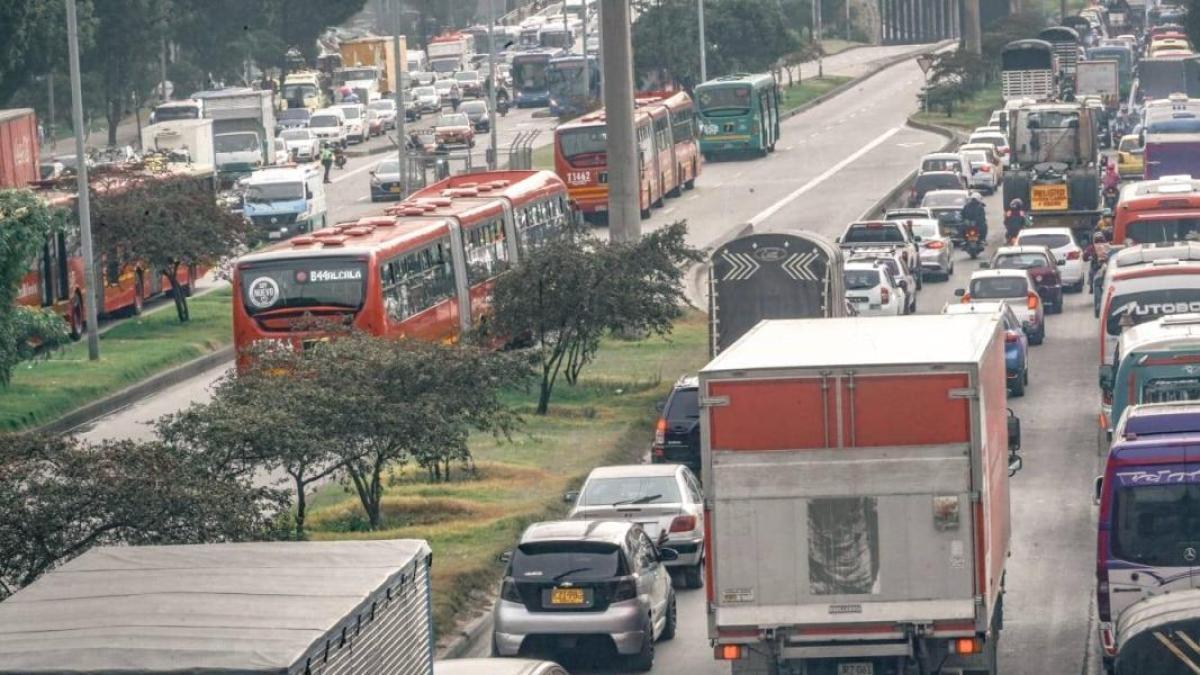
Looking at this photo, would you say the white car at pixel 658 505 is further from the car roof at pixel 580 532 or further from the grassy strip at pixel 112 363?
the grassy strip at pixel 112 363

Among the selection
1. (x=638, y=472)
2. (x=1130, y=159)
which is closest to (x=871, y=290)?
(x=638, y=472)

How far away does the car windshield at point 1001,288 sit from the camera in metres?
44.9

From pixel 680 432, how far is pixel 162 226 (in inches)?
720

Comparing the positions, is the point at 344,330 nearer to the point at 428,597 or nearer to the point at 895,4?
the point at 428,597

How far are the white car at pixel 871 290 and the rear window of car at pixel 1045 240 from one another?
7208 millimetres

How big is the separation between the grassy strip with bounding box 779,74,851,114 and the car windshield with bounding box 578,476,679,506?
76276 millimetres

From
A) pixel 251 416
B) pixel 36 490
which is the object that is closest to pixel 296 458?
pixel 251 416

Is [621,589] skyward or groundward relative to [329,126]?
groundward

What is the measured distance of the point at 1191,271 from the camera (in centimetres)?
3506

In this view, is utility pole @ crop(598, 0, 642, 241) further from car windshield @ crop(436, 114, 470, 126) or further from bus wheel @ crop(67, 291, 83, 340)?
car windshield @ crop(436, 114, 470, 126)

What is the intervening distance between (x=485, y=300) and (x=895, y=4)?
369 feet

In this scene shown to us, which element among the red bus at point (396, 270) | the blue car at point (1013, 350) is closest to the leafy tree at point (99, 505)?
the red bus at point (396, 270)

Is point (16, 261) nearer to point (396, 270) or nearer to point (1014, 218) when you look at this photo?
point (396, 270)

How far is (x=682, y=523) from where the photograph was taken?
1023 inches
